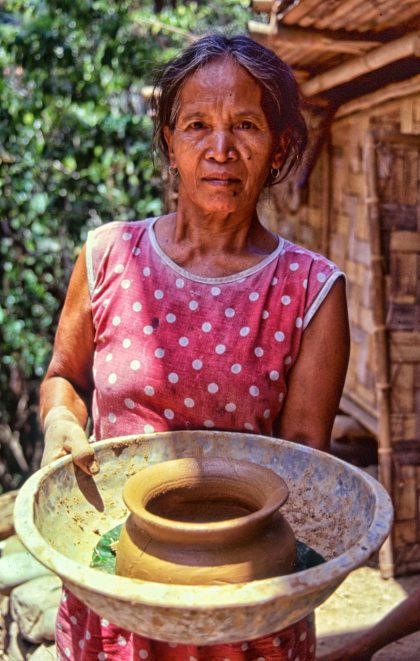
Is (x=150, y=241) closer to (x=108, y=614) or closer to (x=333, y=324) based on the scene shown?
(x=333, y=324)

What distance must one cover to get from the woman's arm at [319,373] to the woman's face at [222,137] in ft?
1.14

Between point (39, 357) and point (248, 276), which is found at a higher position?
point (248, 276)

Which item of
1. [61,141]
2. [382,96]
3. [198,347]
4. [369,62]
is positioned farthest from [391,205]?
[61,141]

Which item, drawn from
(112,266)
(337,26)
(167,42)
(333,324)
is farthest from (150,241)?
(167,42)

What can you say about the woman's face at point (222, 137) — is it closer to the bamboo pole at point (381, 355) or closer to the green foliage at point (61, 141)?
the bamboo pole at point (381, 355)

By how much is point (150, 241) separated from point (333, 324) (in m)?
0.54

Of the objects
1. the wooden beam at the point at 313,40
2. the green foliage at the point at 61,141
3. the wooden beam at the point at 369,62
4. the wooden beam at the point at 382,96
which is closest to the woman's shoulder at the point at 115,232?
the wooden beam at the point at 369,62

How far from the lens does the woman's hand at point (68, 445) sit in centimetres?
153

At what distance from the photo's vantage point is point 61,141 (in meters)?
6.34

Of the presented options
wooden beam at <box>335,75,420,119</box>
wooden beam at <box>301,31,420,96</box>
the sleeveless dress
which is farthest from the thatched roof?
the sleeveless dress

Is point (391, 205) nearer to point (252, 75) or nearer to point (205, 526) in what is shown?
point (252, 75)

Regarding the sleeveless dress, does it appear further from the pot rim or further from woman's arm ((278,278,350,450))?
the pot rim

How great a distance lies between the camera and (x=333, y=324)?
1727 millimetres

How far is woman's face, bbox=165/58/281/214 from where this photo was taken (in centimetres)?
171
